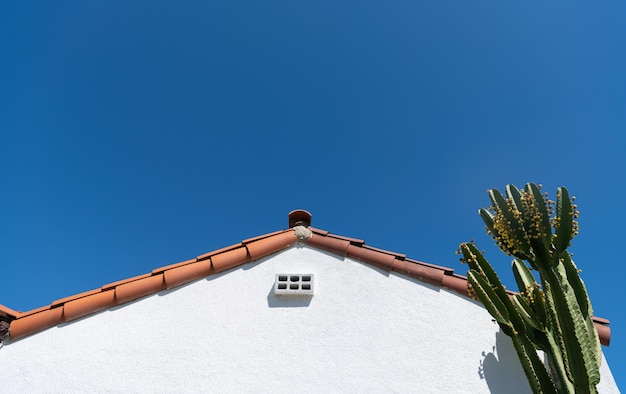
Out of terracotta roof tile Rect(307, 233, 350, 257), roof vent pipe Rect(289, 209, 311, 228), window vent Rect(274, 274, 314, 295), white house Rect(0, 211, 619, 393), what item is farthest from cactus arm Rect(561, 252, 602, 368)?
roof vent pipe Rect(289, 209, 311, 228)

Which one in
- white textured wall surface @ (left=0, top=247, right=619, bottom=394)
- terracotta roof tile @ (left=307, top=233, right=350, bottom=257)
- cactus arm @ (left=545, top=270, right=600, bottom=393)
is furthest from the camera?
terracotta roof tile @ (left=307, top=233, right=350, bottom=257)

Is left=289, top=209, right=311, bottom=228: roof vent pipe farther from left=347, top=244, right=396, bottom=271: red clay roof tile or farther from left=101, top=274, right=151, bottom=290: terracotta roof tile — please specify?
left=101, top=274, right=151, bottom=290: terracotta roof tile

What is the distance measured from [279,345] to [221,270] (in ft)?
3.85

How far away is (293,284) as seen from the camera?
4973mm

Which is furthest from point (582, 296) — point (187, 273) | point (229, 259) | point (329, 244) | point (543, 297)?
point (187, 273)

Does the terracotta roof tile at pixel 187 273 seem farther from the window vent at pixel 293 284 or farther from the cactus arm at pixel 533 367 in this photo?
the cactus arm at pixel 533 367

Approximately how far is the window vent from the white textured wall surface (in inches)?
3.7


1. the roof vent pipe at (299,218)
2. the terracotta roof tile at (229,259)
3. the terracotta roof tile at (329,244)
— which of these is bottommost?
the terracotta roof tile at (229,259)

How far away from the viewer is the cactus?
3590 millimetres

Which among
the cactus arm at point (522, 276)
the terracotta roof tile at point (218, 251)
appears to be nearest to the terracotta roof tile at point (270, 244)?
the terracotta roof tile at point (218, 251)

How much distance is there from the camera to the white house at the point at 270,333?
4.36 m

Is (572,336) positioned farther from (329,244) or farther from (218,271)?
(218,271)

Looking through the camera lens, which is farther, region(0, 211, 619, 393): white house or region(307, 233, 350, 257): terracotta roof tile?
region(307, 233, 350, 257): terracotta roof tile

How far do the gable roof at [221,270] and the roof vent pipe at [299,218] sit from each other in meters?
0.07
